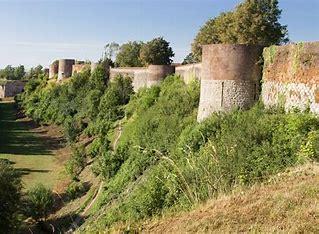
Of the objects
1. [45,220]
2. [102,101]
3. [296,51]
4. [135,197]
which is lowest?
[45,220]

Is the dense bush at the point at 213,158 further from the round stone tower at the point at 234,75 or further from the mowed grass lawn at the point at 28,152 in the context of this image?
the mowed grass lawn at the point at 28,152

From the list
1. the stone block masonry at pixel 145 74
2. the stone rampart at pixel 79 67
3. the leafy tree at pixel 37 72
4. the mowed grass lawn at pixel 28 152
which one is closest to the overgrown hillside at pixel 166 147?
the stone block masonry at pixel 145 74

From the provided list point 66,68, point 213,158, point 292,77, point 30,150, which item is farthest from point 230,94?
point 66,68

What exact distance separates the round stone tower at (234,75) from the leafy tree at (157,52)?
25.6 metres

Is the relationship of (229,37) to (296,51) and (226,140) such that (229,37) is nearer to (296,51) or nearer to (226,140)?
(296,51)

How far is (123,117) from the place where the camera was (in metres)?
36.3

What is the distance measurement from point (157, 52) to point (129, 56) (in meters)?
7.15

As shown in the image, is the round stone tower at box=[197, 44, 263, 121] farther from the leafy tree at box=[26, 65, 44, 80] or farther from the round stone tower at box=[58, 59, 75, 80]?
the leafy tree at box=[26, 65, 44, 80]

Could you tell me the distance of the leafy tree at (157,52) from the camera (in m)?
44.9

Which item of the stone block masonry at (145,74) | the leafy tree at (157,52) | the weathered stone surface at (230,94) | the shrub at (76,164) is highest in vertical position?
the leafy tree at (157,52)

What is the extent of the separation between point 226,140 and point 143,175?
6953mm

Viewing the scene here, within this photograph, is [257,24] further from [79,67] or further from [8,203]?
[79,67]

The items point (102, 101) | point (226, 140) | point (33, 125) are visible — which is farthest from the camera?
point (33, 125)

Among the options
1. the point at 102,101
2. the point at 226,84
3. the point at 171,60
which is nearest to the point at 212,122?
the point at 226,84
